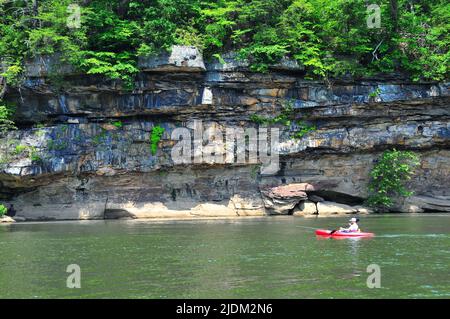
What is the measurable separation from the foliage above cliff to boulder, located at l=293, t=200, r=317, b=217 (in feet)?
31.0

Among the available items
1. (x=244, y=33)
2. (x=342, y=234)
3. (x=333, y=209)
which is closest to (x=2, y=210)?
(x=244, y=33)

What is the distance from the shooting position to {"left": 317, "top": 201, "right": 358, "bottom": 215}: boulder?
37406mm

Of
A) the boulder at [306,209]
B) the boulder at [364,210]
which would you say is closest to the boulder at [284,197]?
the boulder at [306,209]

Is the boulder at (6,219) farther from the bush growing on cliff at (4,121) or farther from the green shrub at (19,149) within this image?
the bush growing on cliff at (4,121)

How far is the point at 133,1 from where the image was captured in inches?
1468

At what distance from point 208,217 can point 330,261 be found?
2112cm

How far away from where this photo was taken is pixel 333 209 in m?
37.5

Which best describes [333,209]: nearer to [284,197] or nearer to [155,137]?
[284,197]

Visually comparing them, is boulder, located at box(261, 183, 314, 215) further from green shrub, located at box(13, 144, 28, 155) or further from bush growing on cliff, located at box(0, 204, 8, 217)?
bush growing on cliff, located at box(0, 204, 8, 217)

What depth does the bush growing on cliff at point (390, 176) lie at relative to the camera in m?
37.0

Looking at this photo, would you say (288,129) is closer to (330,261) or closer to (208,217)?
(208,217)

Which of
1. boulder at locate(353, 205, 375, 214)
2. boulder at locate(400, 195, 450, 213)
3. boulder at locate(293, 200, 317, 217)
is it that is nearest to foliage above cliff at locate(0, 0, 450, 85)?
boulder at locate(400, 195, 450, 213)
